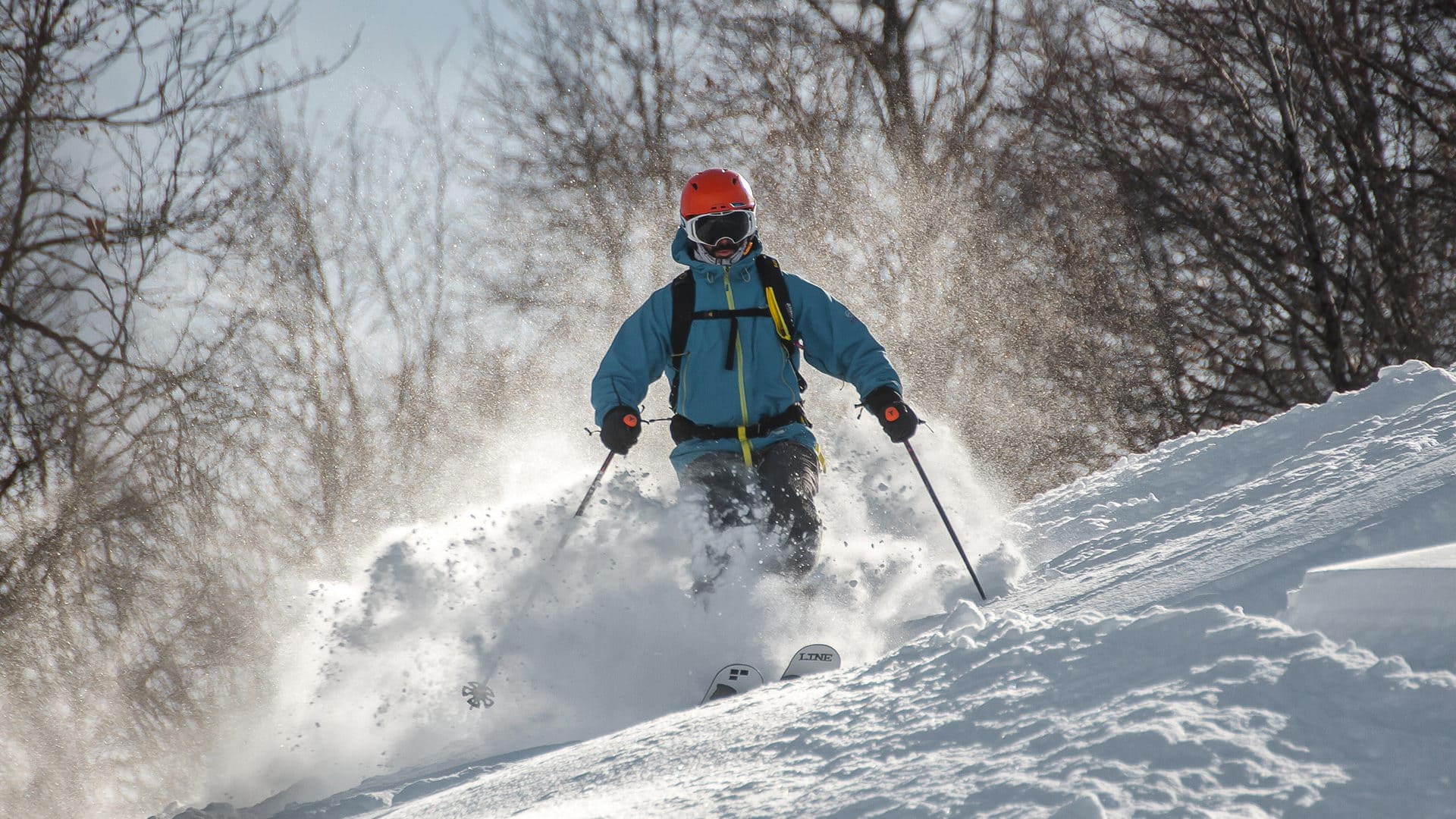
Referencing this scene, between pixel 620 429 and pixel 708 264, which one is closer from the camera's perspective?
pixel 620 429

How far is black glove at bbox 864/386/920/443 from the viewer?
3.97 metres

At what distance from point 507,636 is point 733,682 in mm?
840

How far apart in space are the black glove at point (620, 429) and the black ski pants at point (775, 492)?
0.27 meters

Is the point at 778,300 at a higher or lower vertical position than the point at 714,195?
lower

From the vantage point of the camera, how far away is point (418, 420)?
16.9 meters

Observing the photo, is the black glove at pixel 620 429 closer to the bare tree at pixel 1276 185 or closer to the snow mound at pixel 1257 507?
the snow mound at pixel 1257 507

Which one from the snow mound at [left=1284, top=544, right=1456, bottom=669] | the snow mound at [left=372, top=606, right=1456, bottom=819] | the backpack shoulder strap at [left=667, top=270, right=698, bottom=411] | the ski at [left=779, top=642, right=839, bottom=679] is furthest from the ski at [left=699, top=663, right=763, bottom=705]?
the snow mound at [left=1284, top=544, right=1456, bottom=669]

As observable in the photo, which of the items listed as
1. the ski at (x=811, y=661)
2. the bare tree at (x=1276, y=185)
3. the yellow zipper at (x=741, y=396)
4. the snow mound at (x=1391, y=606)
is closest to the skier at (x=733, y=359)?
the yellow zipper at (x=741, y=396)

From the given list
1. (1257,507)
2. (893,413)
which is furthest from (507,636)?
(1257,507)

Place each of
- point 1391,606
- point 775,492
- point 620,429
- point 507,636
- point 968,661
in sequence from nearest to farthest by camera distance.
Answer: point 1391,606 → point 968,661 → point 507,636 → point 775,492 → point 620,429

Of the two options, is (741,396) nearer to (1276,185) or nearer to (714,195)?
(714,195)

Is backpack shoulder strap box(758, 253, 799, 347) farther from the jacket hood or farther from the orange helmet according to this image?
the orange helmet

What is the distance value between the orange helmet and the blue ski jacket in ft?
0.47

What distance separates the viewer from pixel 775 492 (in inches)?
149
